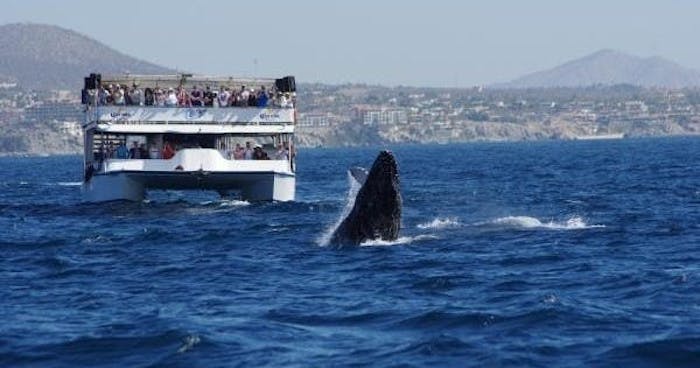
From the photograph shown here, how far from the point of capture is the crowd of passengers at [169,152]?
1874 inches

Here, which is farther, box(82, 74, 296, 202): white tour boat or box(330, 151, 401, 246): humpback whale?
box(82, 74, 296, 202): white tour boat

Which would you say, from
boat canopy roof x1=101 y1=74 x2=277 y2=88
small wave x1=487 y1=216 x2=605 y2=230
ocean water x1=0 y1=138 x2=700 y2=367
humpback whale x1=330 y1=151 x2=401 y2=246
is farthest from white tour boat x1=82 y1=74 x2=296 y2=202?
humpback whale x1=330 y1=151 x2=401 y2=246

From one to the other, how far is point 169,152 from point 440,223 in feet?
39.4

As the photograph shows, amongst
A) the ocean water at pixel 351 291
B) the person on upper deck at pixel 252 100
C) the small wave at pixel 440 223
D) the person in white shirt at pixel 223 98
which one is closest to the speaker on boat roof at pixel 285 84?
the person on upper deck at pixel 252 100

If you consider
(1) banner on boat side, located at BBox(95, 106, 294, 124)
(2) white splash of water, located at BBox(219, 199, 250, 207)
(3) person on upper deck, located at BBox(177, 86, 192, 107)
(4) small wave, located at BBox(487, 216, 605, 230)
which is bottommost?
(2) white splash of water, located at BBox(219, 199, 250, 207)

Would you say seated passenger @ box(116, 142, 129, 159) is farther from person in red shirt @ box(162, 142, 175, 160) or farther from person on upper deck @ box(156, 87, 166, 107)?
person on upper deck @ box(156, 87, 166, 107)

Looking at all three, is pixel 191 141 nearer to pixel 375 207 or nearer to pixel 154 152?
pixel 154 152

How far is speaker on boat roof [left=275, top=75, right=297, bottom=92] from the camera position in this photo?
49156 millimetres

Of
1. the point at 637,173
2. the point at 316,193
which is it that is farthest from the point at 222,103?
the point at 637,173

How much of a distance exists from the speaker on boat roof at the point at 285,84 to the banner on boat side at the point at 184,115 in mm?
1347

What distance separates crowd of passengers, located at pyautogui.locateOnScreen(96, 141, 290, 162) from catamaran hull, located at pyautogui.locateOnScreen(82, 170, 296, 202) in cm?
67

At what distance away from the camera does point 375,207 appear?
28859mm

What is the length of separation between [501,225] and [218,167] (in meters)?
12.6

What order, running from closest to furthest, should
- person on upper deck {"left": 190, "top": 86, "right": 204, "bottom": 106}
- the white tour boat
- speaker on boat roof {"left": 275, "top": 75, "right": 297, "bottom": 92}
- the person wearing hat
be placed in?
the white tour boat, person on upper deck {"left": 190, "top": 86, "right": 204, "bottom": 106}, the person wearing hat, speaker on boat roof {"left": 275, "top": 75, "right": 297, "bottom": 92}
